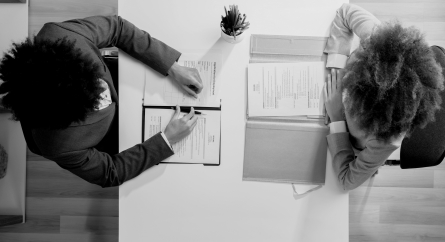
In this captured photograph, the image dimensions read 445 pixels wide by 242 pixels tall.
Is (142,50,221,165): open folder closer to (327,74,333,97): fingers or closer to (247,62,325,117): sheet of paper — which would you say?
(247,62,325,117): sheet of paper

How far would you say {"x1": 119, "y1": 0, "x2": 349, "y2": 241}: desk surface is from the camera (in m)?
1.13

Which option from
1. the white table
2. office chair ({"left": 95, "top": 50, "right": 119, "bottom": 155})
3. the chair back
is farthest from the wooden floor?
the chair back

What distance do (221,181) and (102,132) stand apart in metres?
0.46

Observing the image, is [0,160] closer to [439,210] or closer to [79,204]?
[79,204]

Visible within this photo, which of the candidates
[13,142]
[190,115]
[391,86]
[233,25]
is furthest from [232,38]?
[13,142]

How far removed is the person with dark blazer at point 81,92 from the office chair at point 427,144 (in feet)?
2.53


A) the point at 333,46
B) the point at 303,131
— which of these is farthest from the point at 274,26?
the point at 303,131

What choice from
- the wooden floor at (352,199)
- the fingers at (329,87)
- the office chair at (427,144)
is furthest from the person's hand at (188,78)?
the wooden floor at (352,199)

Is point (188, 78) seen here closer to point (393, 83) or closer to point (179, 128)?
point (179, 128)

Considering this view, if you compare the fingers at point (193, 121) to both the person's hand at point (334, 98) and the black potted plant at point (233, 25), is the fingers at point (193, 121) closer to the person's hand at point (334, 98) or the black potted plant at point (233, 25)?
the black potted plant at point (233, 25)

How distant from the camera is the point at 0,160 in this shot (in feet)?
5.25

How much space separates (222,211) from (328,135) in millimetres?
472

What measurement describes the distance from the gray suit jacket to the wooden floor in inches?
29.9

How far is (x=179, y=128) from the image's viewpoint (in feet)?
3.62
